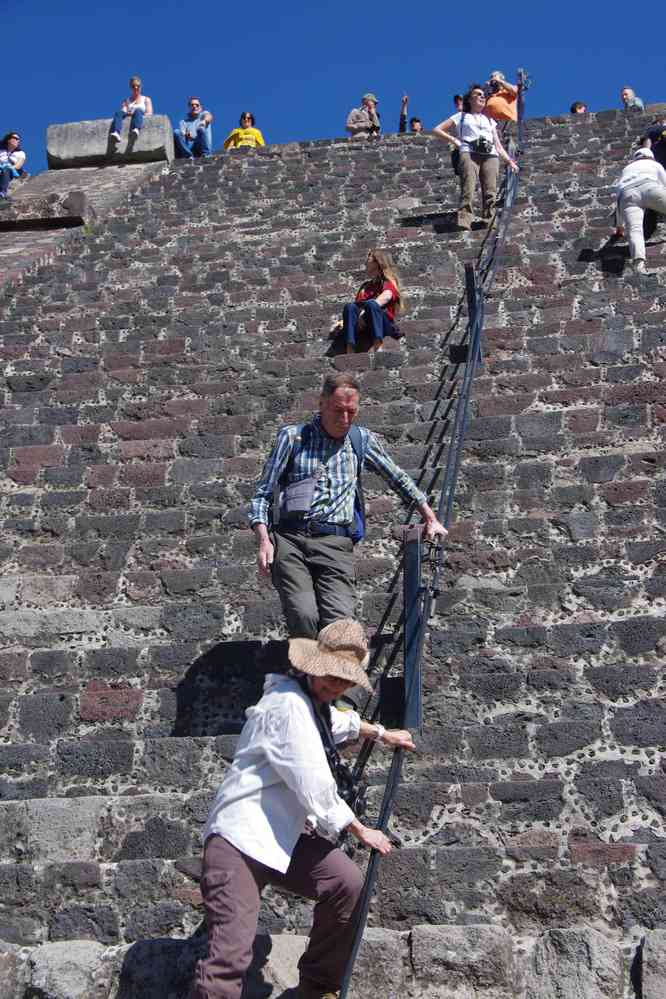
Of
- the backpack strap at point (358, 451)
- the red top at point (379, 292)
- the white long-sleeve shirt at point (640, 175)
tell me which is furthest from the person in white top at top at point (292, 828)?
the white long-sleeve shirt at point (640, 175)

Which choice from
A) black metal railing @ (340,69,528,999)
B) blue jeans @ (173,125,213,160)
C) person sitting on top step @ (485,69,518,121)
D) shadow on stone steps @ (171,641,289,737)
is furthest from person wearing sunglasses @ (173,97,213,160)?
shadow on stone steps @ (171,641,289,737)

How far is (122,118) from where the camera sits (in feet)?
56.2

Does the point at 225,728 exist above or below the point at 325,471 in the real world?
below

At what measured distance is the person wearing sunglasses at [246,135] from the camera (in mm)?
17781

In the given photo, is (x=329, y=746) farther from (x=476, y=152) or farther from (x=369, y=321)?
(x=476, y=152)

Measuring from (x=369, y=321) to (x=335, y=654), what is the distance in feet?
18.1

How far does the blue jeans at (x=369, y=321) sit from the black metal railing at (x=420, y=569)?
0.55 meters

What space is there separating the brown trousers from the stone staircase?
0.35 metres

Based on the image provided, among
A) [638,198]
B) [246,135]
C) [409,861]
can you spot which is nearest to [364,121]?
[246,135]

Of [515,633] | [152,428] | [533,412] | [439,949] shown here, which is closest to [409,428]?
[533,412]

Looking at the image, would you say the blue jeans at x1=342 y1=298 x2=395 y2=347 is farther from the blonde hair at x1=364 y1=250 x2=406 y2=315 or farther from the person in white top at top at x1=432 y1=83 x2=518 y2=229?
the person in white top at top at x1=432 y1=83 x2=518 y2=229

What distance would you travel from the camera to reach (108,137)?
17.0m

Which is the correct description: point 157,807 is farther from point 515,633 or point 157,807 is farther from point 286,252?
point 286,252

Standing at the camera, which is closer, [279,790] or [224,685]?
[279,790]
